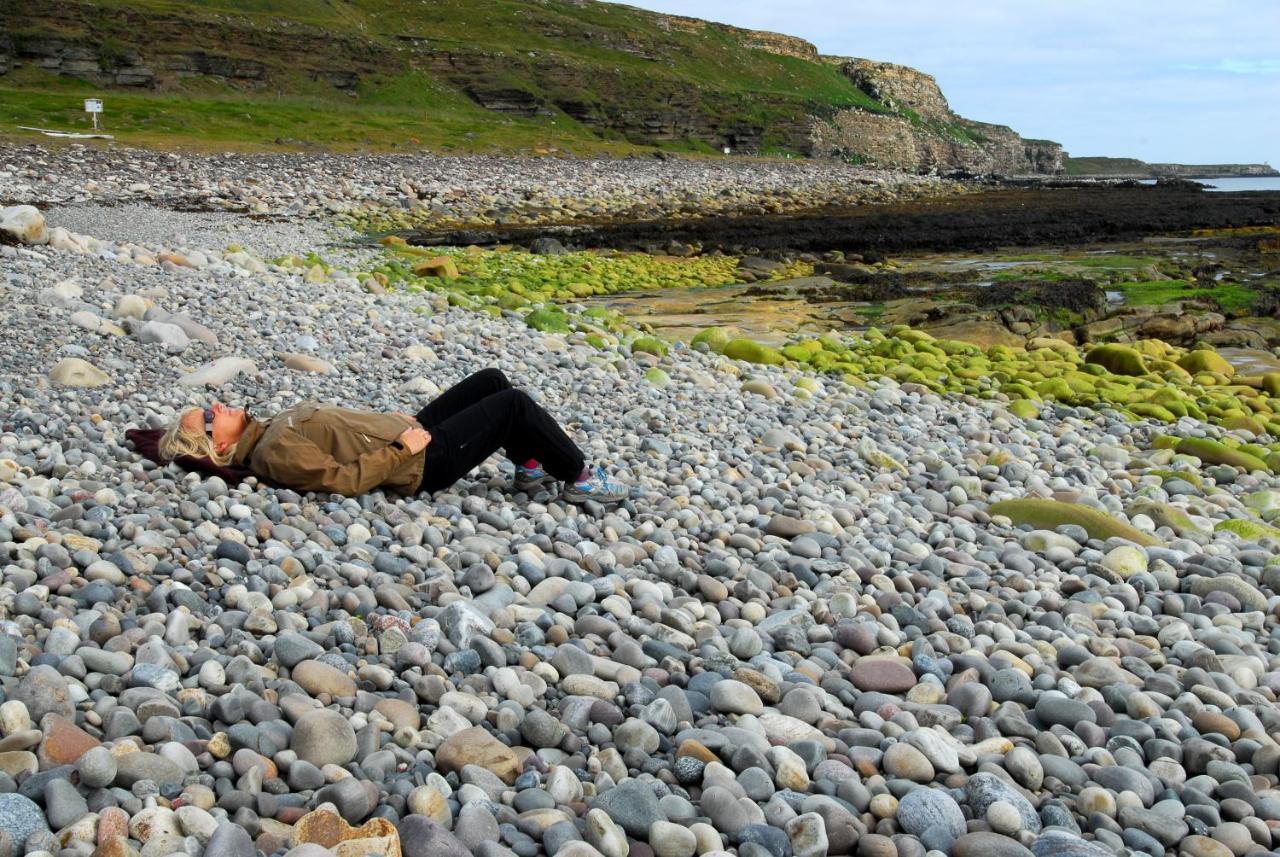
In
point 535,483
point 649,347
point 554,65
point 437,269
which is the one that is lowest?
point 535,483

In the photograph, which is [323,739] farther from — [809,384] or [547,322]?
[547,322]

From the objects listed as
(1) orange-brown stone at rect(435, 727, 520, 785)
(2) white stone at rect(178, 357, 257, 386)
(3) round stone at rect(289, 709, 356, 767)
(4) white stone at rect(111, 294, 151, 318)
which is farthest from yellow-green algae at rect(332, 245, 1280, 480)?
(3) round stone at rect(289, 709, 356, 767)

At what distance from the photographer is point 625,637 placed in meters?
4.57

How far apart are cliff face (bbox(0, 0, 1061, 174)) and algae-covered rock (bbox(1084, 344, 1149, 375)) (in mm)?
53055

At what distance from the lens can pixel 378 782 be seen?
10.9ft

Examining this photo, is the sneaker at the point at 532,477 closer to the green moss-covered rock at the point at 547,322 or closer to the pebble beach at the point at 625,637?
the pebble beach at the point at 625,637

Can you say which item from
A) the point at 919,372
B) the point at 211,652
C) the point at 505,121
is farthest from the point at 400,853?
the point at 505,121

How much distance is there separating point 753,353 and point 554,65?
69.1 metres

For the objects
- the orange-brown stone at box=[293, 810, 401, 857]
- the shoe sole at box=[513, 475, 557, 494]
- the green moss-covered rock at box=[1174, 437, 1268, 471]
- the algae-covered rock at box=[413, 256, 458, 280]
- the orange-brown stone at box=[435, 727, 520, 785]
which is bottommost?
the orange-brown stone at box=[435, 727, 520, 785]

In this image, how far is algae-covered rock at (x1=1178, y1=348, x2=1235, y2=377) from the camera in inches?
532

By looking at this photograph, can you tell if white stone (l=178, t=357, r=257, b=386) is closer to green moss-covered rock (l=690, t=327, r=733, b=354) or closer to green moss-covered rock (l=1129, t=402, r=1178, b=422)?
green moss-covered rock (l=690, t=327, r=733, b=354)

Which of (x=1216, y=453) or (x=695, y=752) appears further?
(x=1216, y=453)

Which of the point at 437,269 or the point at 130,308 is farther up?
the point at 437,269

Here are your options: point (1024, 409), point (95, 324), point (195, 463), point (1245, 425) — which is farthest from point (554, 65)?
point (195, 463)
